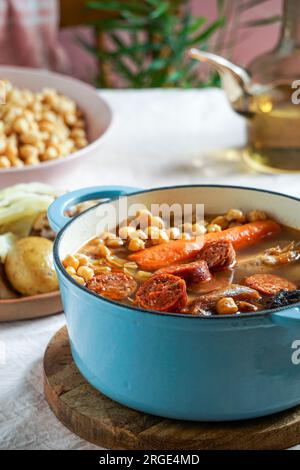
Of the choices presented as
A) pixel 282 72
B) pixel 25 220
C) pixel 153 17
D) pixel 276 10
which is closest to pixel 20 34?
pixel 153 17

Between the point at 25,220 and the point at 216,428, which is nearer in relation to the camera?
the point at 216,428

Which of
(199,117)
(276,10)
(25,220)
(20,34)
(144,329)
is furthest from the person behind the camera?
(276,10)

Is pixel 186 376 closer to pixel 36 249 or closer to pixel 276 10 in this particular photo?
pixel 36 249

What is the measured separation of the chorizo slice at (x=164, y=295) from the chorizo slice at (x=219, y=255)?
0.29 feet

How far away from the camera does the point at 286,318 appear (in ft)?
2.48

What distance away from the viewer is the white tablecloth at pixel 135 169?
3.04 ft

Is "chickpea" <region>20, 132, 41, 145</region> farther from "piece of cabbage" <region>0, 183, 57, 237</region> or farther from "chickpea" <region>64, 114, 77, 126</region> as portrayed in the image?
"piece of cabbage" <region>0, 183, 57, 237</region>

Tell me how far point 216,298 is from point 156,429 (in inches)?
6.3

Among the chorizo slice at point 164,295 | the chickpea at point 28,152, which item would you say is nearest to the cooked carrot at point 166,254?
the chorizo slice at point 164,295

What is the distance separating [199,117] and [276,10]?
184 cm

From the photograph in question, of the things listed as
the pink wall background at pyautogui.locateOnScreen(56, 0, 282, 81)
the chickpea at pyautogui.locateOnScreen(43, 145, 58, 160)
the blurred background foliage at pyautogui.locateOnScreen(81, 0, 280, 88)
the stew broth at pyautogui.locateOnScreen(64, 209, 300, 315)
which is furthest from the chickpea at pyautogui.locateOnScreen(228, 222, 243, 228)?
the pink wall background at pyautogui.locateOnScreen(56, 0, 282, 81)

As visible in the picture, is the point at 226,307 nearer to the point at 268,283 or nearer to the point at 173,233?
the point at 268,283

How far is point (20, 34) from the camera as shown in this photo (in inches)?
126

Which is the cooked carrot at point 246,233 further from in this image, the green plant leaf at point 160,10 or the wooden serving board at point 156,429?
the green plant leaf at point 160,10
